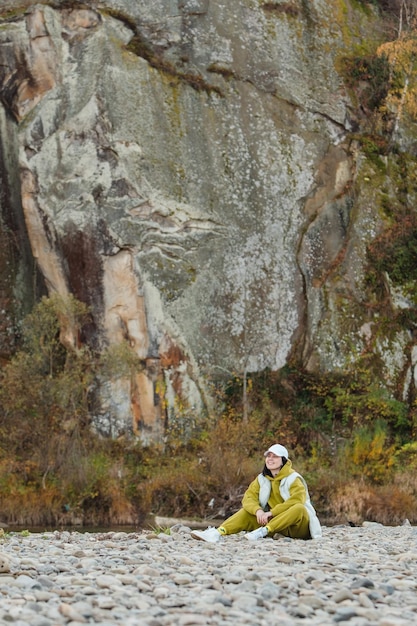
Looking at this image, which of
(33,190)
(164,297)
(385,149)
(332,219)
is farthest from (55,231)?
(385,149)

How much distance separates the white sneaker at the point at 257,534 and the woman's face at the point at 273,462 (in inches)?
32.5

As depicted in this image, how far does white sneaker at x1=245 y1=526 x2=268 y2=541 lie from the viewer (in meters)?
13.1

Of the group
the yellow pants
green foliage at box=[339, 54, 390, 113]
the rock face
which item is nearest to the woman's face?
the yellow pants

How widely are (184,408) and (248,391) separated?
2.38m

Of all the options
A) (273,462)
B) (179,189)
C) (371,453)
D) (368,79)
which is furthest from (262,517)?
(368,79)

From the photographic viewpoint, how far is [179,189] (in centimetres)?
3625

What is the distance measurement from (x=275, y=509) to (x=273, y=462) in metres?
0.63

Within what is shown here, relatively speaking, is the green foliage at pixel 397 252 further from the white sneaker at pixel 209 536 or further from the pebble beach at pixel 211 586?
the pebble beach at pixel 211 586

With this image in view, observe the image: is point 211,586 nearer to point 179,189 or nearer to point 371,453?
point 371,453

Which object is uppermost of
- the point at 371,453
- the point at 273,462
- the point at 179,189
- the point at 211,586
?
the point at 179,189

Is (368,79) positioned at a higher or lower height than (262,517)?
higher

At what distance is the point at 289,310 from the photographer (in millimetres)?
36656

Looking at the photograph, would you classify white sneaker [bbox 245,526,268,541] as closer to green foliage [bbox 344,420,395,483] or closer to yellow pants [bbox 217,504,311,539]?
yellow pants [bbox 217,504,311,539]

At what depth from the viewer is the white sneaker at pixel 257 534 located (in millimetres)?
13125
